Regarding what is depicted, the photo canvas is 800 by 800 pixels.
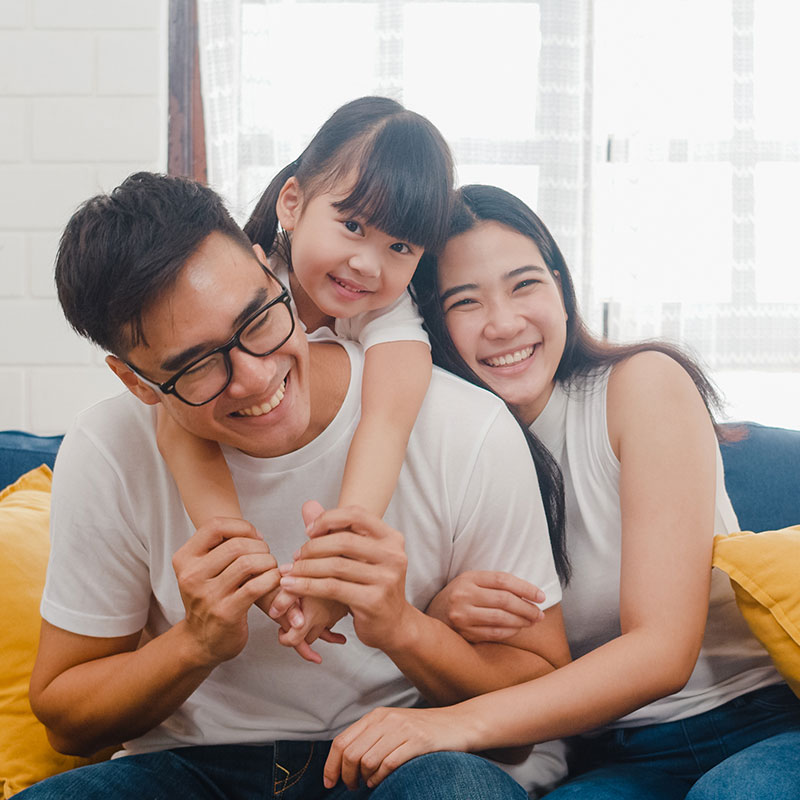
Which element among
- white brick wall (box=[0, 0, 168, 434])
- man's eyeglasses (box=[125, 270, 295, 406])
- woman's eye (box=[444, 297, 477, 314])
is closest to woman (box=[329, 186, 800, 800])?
woman's eye (box=[444, 297, 477, 314])

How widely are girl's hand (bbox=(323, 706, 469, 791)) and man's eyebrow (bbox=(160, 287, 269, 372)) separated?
503 mm

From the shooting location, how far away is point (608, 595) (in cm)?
140

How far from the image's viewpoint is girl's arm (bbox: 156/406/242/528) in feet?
3.84

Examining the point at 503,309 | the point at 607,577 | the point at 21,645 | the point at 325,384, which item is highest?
the point at 503,309

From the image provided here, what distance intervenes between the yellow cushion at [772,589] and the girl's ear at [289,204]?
0.90 meters

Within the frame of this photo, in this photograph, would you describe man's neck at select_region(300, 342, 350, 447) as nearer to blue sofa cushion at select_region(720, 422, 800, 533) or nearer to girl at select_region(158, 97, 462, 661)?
girl at select_region(158, 97, 462, 661)

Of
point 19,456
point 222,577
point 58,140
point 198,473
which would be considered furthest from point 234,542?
point 58,140

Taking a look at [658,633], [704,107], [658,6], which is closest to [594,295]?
[704,107]

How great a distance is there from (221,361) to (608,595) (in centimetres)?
74

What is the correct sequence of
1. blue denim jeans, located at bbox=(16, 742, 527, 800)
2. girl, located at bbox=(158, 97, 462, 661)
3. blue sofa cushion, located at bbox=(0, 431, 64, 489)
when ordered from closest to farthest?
blue denim jeans, located at bbox=(16, 742, 527, 800)
girl, located at bbox=(158, 97, 462, 661)
blue sofa cushion, located at bbox=(0, 431, 64, 489)

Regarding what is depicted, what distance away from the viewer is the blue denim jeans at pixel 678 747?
121 cm

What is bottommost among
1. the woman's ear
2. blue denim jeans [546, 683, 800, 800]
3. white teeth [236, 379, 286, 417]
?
blue denim jeans [546, 683, 800, 800]

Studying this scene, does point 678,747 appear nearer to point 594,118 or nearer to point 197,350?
point 197,350

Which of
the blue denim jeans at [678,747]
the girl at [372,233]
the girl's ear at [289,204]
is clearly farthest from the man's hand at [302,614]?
the girl's ear at [289,204]
